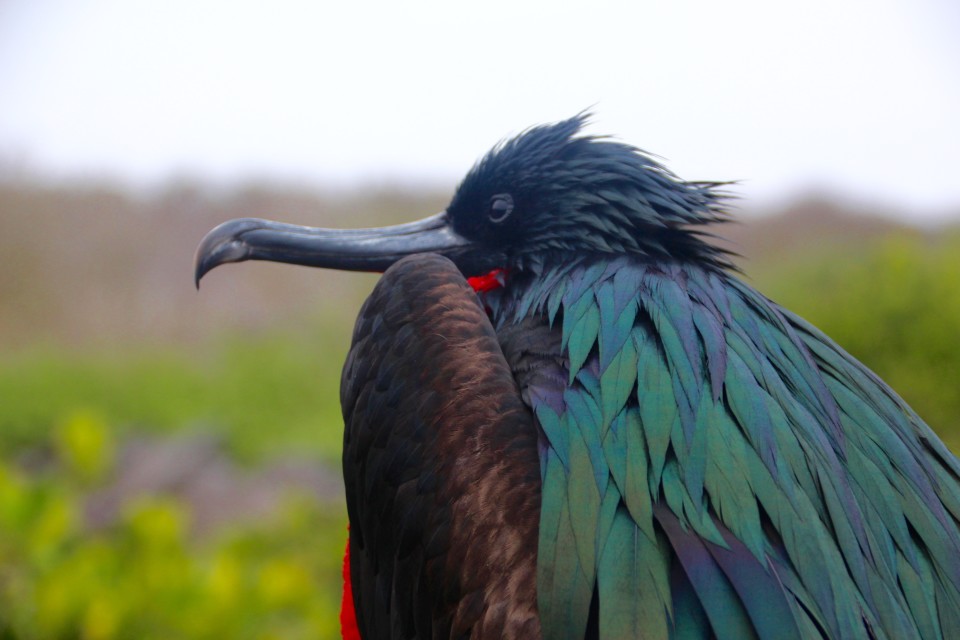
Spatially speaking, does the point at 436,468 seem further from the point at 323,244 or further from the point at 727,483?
the point at 323,244

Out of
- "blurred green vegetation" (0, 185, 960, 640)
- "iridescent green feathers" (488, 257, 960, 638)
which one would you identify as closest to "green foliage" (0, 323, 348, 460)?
"blurred green vegetation" (0, 185, 960, 640)

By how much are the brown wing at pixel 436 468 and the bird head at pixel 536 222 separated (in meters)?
0.34

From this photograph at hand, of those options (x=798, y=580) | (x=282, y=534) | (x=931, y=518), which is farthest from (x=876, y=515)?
(x=282, y=534)

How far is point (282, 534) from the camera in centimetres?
539

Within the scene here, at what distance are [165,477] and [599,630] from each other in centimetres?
606

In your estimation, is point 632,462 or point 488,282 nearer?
point 632,462

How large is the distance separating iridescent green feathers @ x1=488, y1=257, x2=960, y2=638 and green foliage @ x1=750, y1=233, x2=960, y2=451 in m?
3.70

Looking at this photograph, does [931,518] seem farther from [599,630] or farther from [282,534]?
[282,534]

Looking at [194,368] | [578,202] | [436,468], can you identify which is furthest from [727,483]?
[194,368]

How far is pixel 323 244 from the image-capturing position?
86.6 inches

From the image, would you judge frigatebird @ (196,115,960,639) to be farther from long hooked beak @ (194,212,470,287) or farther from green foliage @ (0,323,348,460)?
green foliage @ (0,323,348,460)

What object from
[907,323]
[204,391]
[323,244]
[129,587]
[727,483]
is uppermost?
[323,244]

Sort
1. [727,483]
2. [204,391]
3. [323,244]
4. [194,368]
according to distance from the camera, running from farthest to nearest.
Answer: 1. [194,368]
2. [204,391]
3. [323,244]
4. [727,483]

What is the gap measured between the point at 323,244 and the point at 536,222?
45cm
